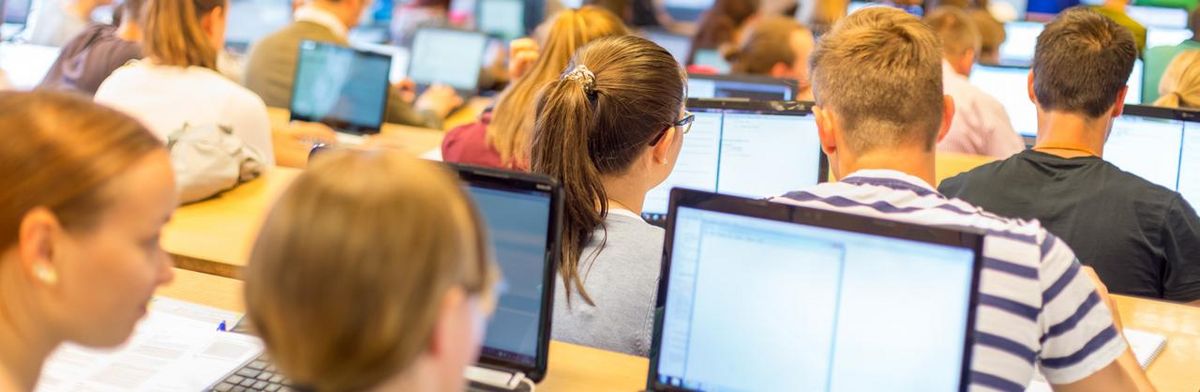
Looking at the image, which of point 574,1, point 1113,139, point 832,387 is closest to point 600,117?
point 832,387

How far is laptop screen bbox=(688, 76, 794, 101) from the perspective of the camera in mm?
3266

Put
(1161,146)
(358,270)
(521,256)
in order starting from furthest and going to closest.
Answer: (1161,146)
(521,256)
(358,270)

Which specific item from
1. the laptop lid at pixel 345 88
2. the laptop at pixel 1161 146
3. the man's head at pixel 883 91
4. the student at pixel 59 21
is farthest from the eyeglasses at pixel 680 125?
the student at pixel 59 21

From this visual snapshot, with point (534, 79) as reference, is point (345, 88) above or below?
below

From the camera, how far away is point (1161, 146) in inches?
109

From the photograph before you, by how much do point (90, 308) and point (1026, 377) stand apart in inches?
39.4

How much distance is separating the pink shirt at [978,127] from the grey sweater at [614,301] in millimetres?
1981

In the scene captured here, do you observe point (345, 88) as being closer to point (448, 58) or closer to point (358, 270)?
point (448, 58)

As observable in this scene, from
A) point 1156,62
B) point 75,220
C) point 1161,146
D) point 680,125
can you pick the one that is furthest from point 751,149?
point 1156,62

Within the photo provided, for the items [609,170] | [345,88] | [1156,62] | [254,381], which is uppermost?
[1156,62]

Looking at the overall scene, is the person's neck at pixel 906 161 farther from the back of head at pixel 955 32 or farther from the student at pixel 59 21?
the student at pixel 59 21

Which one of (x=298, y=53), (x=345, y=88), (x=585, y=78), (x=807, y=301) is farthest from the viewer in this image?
(x=298, y=53)

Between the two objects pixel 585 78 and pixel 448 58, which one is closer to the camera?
pixel 585 78

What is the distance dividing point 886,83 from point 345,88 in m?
2.63
